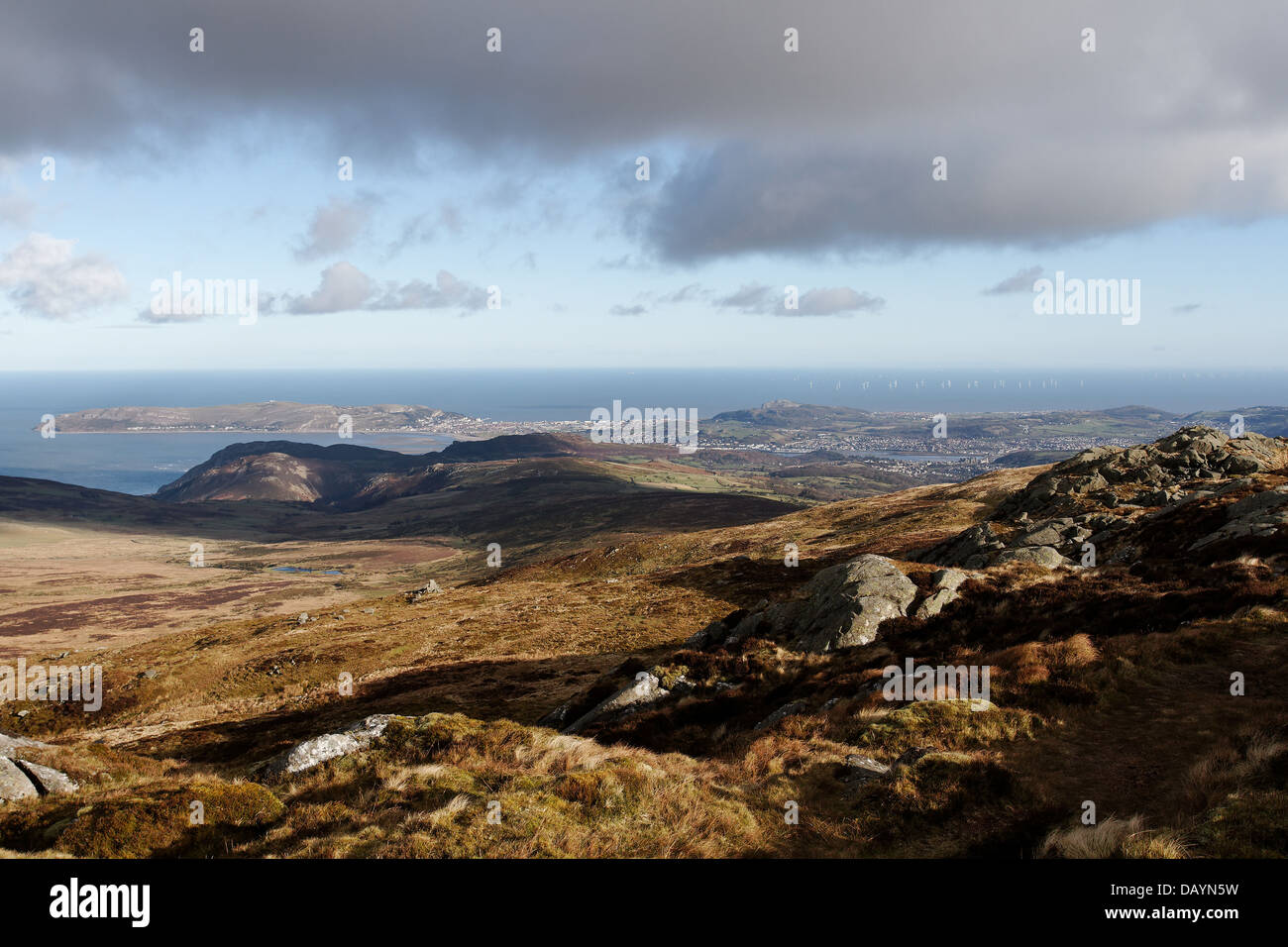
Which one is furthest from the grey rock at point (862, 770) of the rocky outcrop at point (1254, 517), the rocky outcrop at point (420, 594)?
the rocky outcrop at point (420, 594)

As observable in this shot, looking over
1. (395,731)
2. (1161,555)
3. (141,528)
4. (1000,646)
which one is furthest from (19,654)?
(141,528)

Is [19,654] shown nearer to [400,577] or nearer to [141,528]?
[400,577]

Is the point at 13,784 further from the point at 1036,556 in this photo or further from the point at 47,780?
the point at 1036,556

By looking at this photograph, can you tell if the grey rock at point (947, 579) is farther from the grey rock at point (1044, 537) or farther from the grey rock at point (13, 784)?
the grey rock at point (13, 784)

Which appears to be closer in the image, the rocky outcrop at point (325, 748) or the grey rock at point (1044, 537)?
the rocky outcrop at point (325, 748)

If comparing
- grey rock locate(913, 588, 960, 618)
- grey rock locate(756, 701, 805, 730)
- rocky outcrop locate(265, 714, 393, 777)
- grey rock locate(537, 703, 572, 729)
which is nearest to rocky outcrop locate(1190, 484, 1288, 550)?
grey rock locate(913, 588, 960, 618)

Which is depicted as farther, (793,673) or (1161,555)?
(1161,555)

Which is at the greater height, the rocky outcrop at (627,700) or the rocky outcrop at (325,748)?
the rocky outcrop at (325,748)

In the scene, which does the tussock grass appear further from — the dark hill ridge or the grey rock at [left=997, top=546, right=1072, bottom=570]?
the grey rock at [left=997, top=546, right=1072, bottom=570]
